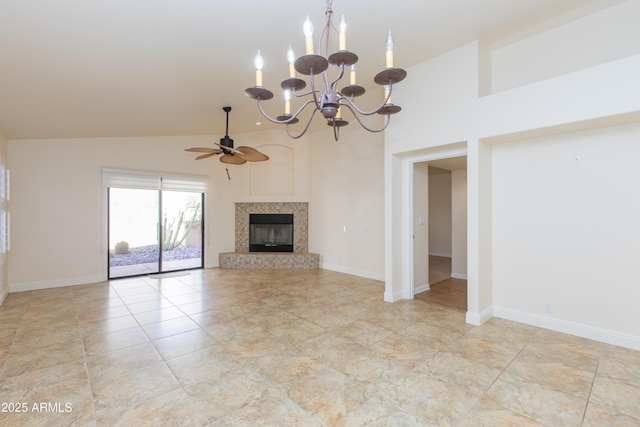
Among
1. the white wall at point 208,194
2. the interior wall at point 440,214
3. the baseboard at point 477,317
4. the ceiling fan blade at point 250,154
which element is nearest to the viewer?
the baseboard at point 477,317

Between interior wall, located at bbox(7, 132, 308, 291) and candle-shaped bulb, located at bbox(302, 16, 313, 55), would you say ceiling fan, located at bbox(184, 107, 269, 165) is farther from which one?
candle-shaped bulb, located at bbox(302, 16, 313, 55)

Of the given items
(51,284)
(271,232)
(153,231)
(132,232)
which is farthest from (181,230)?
(51,284)

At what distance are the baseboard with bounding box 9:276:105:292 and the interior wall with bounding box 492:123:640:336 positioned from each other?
275 inches

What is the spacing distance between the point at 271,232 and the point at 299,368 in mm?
5256

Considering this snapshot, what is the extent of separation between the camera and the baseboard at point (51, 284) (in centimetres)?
509

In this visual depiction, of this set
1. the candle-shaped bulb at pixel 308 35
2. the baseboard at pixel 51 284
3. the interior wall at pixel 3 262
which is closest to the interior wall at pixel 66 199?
the baseboard at pixel 51 284

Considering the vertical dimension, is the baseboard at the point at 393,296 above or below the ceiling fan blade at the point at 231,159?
below

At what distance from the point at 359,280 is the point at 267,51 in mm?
4299

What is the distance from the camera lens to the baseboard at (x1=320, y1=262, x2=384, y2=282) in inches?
233

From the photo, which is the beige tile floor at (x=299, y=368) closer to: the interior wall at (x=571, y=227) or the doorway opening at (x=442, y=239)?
the interior wall at (x=571, y=227)

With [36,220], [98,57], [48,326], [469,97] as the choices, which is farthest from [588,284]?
[36,220]

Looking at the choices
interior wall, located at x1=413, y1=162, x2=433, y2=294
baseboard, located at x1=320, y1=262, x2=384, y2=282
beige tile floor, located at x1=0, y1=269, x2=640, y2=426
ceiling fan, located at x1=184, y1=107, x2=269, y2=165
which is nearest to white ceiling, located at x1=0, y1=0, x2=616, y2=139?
ceiling fan, located at x1=184, y1=107, x2=269, y2=165

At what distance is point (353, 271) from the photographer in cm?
639

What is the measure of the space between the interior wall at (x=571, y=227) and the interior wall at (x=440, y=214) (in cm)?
575
